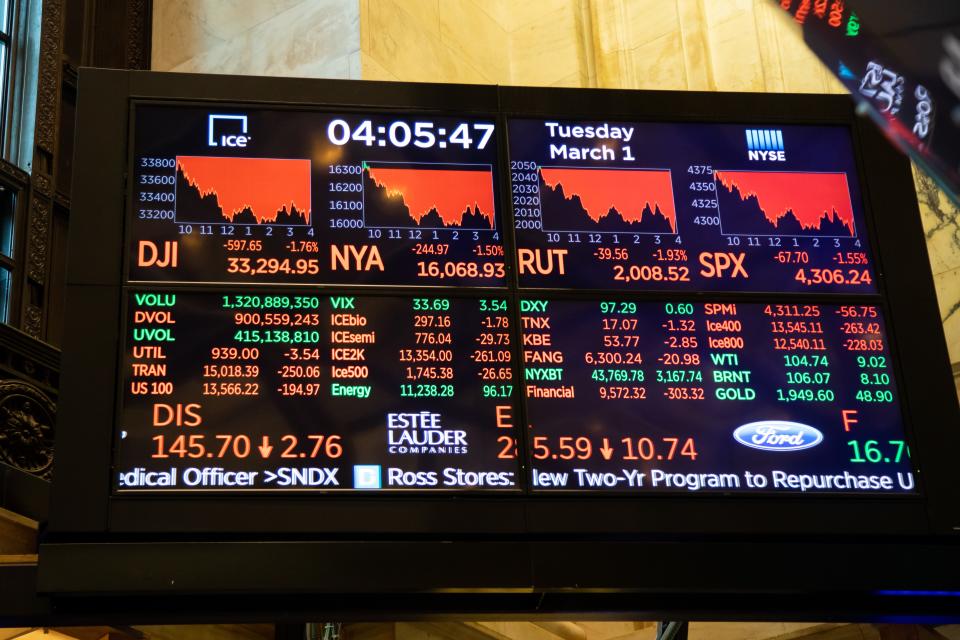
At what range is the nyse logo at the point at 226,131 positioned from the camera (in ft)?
22.0

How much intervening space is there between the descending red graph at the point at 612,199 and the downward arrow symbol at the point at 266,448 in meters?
1.85

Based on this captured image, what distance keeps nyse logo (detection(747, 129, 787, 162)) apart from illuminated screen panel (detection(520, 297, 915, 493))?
0.93m

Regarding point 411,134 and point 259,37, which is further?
point 259,37

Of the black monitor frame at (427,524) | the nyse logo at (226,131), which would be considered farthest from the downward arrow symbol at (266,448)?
the nyse logo at (226,131)

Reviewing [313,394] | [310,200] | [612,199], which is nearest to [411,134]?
[310,200]

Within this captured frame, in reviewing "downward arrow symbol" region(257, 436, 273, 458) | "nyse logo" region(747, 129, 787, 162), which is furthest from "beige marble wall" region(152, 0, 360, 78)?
Result: "downward arrow symbol" region(257, 436, 273, 458)

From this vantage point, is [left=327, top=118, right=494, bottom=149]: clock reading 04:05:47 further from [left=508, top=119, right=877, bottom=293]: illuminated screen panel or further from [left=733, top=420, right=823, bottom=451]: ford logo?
[left=733, top=420, right=823, bottom=451]: ford logo

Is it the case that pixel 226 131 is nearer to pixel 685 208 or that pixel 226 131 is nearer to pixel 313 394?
pixel 313 394

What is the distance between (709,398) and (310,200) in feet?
7.22

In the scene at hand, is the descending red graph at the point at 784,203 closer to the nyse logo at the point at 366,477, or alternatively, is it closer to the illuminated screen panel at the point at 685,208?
the illuminated screen panel at the point at 685,208

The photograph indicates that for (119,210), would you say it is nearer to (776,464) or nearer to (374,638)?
(776,464)

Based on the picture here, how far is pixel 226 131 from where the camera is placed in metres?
6.75

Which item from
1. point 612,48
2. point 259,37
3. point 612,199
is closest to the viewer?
point 612,199

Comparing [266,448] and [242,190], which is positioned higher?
[242,190]
